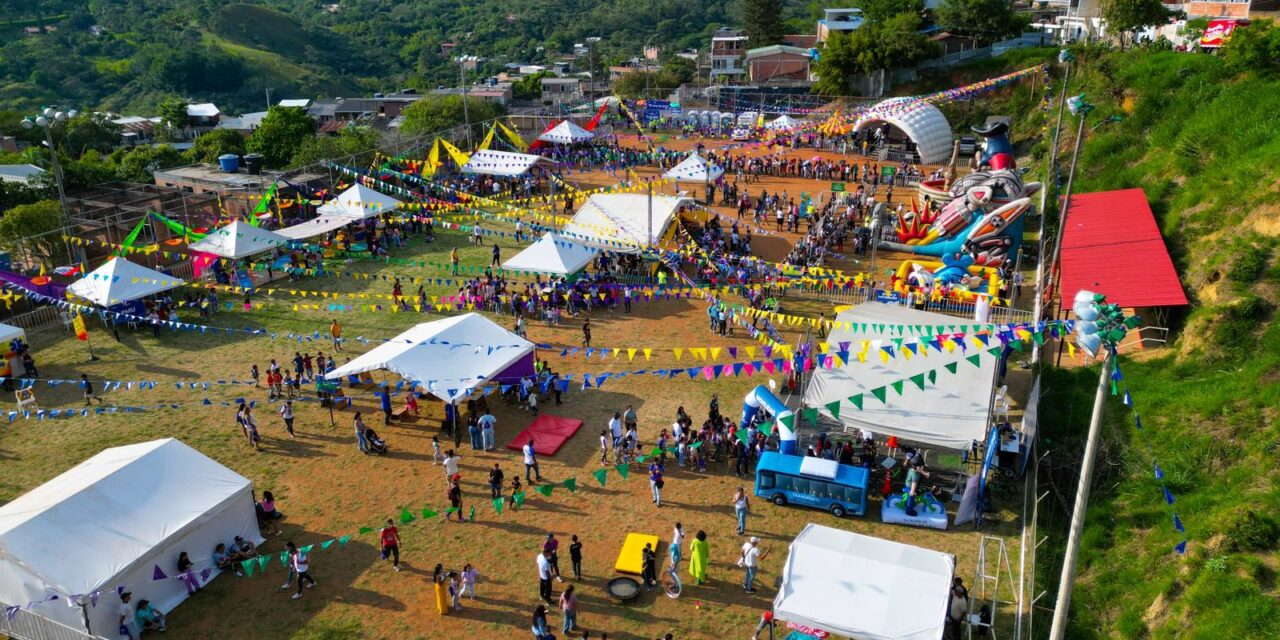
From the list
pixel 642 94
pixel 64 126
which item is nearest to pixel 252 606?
pixel 642 94

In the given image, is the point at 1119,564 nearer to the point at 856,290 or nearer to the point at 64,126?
the point at 856,290

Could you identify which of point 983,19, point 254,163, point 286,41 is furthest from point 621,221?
point 286,41

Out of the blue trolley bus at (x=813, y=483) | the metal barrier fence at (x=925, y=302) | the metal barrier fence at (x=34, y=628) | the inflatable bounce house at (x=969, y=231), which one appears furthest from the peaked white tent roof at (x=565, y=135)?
the metal barrier fence at (x=34, y=628)

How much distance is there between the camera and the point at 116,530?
12453 mm

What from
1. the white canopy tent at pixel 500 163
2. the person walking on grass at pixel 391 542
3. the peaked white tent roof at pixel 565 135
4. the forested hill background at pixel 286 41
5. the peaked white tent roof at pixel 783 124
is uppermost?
the forested hill background at pixel 286 41

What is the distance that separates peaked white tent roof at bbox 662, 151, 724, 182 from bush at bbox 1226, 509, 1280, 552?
28.0m

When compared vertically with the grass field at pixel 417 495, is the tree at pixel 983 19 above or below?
above

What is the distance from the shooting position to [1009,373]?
20281mm

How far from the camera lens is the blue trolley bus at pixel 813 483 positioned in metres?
15.1

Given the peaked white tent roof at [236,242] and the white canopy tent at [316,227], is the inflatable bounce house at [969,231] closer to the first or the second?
the white canopy tent at [316,227]

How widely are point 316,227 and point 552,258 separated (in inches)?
420

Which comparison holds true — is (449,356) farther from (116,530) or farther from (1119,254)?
(1119,254)

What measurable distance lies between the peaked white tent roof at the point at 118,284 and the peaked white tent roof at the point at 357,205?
7789 millimetres

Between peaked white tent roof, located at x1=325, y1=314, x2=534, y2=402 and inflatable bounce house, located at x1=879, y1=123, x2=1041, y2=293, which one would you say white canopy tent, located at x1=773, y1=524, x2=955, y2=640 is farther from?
inflatable bounce house, located at x1=879, y1=123, x2=1041, y2=293
